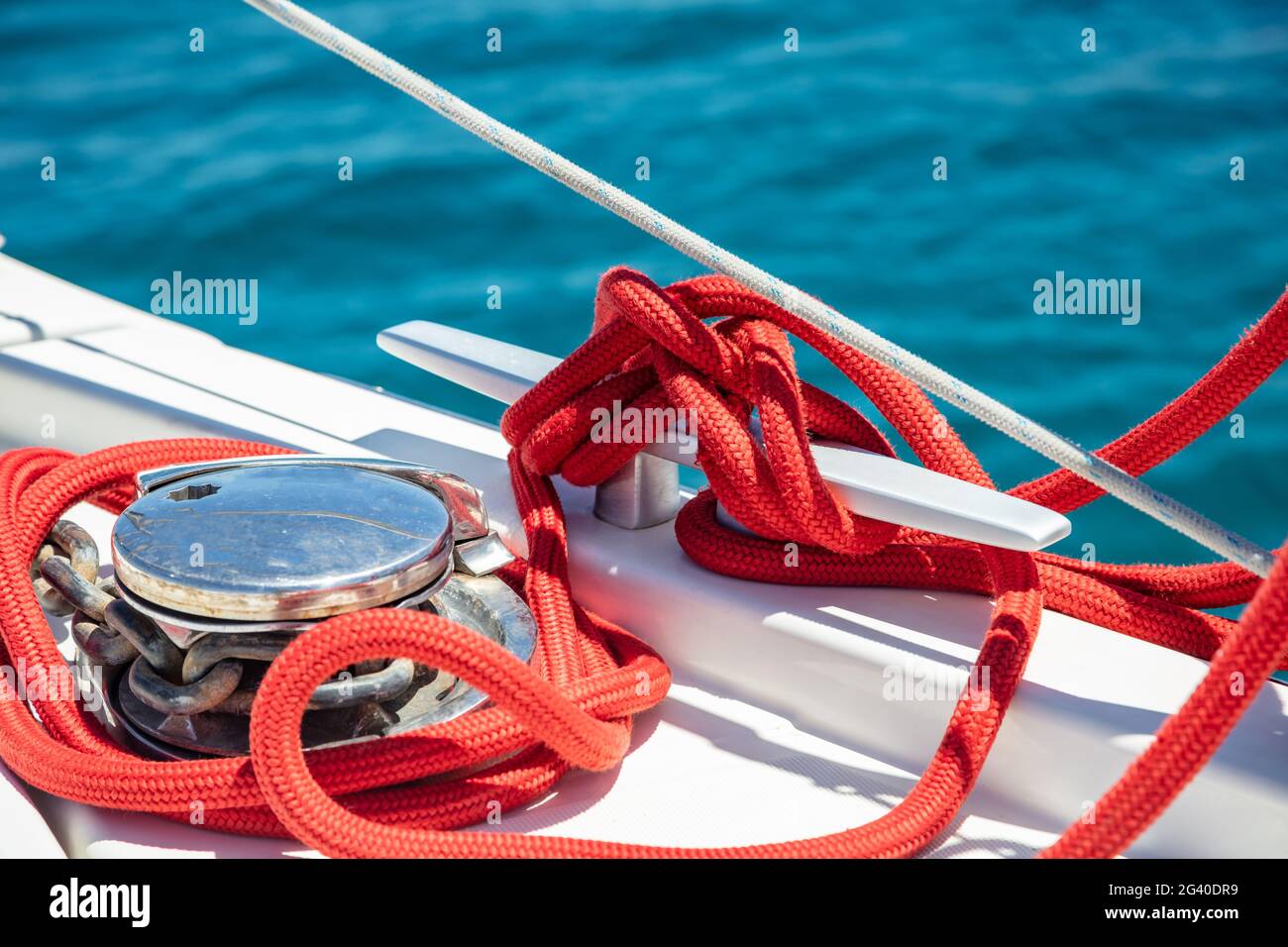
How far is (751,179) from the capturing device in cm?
437

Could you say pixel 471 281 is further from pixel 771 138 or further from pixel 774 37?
pixel 774 37

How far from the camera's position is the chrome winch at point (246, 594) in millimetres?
1256

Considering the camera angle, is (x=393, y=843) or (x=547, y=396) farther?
(x=547, y=396)

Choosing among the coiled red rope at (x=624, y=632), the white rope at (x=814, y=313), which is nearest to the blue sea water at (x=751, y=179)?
the coiled red rope at (x=624, y=632)

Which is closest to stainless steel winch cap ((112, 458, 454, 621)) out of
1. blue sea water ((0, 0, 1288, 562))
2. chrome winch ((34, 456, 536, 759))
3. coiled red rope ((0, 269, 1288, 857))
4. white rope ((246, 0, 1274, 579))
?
chrome winch ((34, 456, 536, 759))

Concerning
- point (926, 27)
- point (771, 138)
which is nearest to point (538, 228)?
point (771, 138)

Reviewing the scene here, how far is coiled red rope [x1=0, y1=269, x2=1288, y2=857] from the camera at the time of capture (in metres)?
1.16

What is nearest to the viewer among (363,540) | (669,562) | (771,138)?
(363,540)

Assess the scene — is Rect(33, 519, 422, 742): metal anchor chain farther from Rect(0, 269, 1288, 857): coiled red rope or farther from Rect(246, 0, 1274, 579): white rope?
Rect(246, 0, 1274, 579): white rope

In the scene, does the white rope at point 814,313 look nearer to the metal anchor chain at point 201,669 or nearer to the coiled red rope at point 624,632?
the coiled red rope at point 624,632

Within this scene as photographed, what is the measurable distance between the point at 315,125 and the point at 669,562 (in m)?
3.40

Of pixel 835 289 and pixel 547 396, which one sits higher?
pixel 547 396

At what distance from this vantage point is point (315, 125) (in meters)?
4.64
